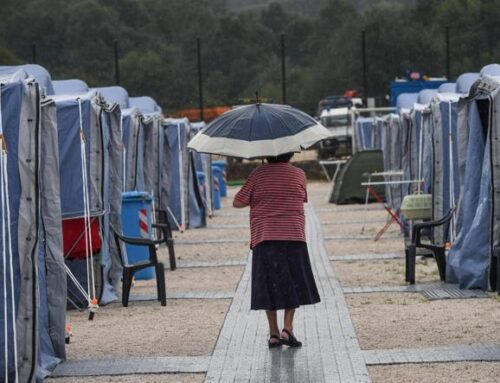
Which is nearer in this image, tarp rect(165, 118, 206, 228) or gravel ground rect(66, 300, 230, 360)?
gravel ground rect(66, 300, 230, 360)

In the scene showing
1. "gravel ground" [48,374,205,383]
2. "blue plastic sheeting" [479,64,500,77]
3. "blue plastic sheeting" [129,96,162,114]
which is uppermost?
"blue plastic sheeting" [479,64,500,77]

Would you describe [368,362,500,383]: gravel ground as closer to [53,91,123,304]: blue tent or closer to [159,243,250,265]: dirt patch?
[53,91,123,304]: blue tent

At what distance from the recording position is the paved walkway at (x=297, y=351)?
9.14m

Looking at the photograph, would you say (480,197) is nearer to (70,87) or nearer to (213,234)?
(70,87)

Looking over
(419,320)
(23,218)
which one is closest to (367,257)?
(419,320)

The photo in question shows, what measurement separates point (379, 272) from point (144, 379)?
7.53 metres

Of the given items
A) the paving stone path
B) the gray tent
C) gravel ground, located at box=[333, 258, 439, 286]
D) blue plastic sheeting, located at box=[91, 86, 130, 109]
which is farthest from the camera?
the gray tent

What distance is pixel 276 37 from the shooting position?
93375 millimetres

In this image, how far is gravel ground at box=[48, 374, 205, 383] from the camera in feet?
29.7

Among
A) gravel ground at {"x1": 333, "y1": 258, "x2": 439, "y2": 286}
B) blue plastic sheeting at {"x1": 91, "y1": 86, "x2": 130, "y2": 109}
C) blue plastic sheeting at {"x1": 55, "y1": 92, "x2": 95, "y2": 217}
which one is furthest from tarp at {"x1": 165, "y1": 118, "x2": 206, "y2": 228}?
blue plastic sheeting at {"x1": 55, "y1": 92, "x2": 95, "y2": 217}

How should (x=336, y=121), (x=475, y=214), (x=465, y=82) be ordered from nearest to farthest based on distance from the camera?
(x=475, y=214), (x=465, y=82), (x=336, y=121)

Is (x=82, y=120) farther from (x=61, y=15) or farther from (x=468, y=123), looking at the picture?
(x=61, y=15)

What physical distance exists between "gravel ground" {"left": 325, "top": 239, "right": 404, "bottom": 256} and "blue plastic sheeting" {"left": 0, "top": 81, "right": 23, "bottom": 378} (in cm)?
1059

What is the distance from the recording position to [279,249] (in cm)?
1025
